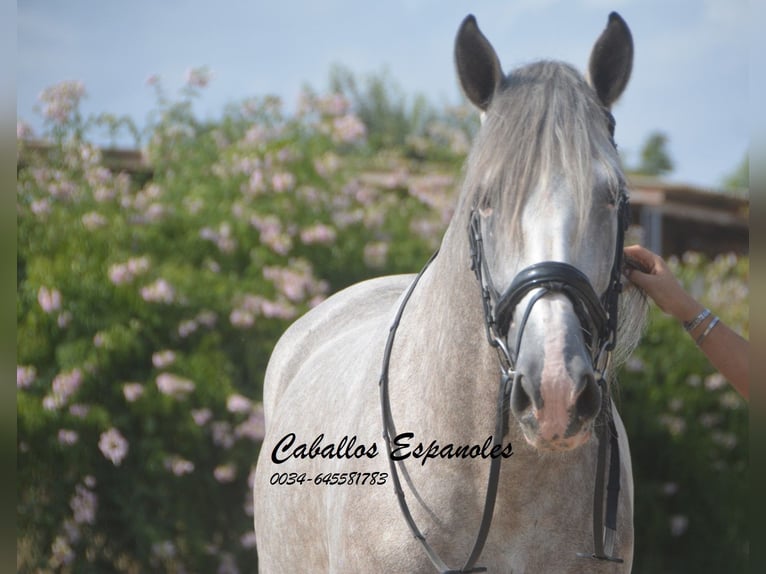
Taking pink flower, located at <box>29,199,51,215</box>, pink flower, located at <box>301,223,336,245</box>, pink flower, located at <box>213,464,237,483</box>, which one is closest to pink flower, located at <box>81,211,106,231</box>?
pink flower, located at <box>29,199,51,215</box>

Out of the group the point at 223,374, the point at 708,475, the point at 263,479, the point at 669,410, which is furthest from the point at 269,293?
the point at 708,475

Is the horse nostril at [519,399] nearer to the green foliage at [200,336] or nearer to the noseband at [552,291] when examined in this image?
the noseband at [552,291]

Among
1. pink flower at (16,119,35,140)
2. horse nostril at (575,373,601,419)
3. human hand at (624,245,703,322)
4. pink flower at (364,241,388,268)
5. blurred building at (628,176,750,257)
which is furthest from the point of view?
blurred building at (628,176,750,257)

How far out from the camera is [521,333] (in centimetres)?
183

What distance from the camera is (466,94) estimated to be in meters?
2.21

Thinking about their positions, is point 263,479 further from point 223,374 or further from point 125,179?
point 125,179

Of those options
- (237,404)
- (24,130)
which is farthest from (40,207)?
(237,404)

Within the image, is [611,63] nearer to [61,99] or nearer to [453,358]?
[453,358]

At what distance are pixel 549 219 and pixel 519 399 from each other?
40cm

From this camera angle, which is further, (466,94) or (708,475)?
(708,475)

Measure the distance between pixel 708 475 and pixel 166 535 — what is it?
420cm

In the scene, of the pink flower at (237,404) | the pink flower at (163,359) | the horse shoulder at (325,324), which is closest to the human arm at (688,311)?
the horse shoulder at (325,324)

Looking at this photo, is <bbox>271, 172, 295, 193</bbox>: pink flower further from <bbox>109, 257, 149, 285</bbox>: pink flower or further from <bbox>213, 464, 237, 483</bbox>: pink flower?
<bbox>213, 464, 237, 483</bbox>: pink flower

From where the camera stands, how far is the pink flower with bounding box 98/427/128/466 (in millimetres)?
5055
